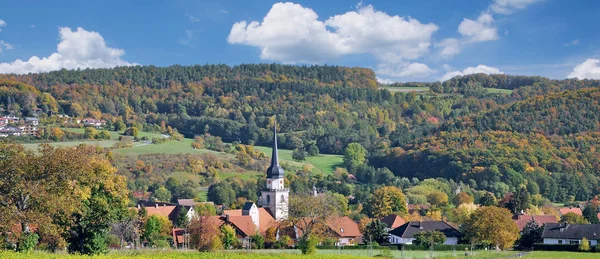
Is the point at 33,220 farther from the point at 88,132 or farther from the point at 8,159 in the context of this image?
the point at 88,132

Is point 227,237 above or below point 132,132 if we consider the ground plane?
below

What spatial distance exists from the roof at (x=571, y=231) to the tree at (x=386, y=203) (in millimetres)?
28669

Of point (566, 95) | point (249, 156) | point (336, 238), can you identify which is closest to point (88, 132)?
point (249, 156)

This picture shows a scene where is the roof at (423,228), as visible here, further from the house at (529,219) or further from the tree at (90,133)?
the tree at (90,133)

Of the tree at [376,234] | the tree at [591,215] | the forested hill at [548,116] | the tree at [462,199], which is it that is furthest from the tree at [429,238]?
the forested hill at [548,116]

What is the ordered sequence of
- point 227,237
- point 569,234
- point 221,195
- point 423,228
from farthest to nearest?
point 221,195 < point 423,228 < point 569,234 < point 227,237

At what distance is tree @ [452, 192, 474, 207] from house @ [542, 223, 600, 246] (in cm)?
3597

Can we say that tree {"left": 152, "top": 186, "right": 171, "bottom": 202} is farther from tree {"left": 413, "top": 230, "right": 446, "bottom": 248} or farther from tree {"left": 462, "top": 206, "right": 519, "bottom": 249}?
tree {"left": 462, "top": 206, "right": 519, "bottom": 249}

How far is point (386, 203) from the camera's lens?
10369 cm

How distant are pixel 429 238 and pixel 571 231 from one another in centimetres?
1607

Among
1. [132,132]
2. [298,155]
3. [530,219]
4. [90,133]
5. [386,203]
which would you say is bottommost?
[530,219]

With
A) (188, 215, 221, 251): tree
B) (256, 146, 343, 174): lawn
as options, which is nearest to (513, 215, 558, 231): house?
(188, 215, 221, 251): tree

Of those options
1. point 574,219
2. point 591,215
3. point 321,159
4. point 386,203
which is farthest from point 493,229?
point 321,159

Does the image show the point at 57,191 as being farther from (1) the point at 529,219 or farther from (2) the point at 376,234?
(1) the point at 529,219
